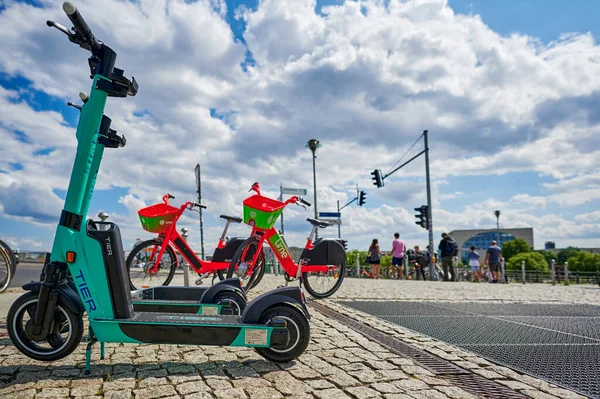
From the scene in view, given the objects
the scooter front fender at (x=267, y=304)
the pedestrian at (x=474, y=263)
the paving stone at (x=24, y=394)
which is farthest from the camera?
the pedestrian at (x=474, y=263)

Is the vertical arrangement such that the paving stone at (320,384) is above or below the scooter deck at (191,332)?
below

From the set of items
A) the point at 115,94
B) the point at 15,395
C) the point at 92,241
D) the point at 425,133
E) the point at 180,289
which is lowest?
the point at 15,395

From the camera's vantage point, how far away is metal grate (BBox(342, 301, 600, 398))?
3.73 meters

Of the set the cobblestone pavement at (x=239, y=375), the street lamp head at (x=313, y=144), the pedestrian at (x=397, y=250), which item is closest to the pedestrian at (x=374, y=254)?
the pedestrian at (x=397, y=250)

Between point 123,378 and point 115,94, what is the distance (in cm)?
212

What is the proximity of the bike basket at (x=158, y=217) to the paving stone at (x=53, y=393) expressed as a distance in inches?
183

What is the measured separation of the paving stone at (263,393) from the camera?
289 centimetres

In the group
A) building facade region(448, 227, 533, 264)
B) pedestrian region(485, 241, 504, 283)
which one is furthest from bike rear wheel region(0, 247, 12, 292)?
building facade region(448, 227, 533, 264)

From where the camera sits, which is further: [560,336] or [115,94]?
[560,336]

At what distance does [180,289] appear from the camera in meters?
5.21

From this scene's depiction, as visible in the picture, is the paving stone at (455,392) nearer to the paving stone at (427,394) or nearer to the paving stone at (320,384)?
the paving stone at (427,394)

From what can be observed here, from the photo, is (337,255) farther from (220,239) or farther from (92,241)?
(92,241)

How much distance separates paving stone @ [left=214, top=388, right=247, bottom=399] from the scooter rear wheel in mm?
625

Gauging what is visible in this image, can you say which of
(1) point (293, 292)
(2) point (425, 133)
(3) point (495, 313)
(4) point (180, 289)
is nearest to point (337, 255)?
(3) point (495, 313)
